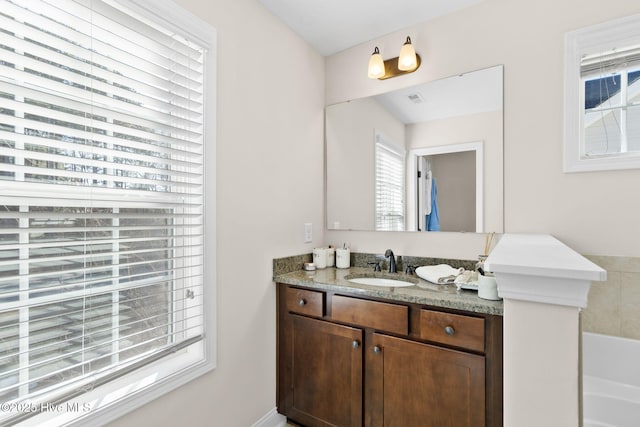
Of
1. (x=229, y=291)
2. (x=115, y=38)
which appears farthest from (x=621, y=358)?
(x=115, y=38)

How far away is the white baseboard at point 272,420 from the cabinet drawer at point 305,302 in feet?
2.12

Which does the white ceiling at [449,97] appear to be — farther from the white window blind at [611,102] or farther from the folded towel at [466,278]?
the folded towel at [466,278]

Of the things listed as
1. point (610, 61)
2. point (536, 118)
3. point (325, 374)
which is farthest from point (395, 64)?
point (325, 374)

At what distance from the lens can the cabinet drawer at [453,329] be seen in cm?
133

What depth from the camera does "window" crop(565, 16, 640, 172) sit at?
4.89 feet

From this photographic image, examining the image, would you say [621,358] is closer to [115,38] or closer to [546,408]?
[546,408]

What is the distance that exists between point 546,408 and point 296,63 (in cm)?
220

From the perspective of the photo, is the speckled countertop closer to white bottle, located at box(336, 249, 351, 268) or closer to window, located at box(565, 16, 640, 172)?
white bottle, located at box(336, 249, 351, 268)

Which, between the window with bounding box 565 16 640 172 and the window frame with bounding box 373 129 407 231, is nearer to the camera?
the window with bounding box 565 16 640 172

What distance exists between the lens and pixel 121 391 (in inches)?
46.3

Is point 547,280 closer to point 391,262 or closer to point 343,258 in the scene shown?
Result: point 391,262

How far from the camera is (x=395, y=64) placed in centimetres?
212

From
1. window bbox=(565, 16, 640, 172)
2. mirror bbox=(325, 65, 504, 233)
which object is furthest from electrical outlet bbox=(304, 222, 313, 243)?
window bbox=(565, 16, 640, 172)

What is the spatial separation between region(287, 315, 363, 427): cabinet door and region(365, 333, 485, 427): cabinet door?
0.08 m
